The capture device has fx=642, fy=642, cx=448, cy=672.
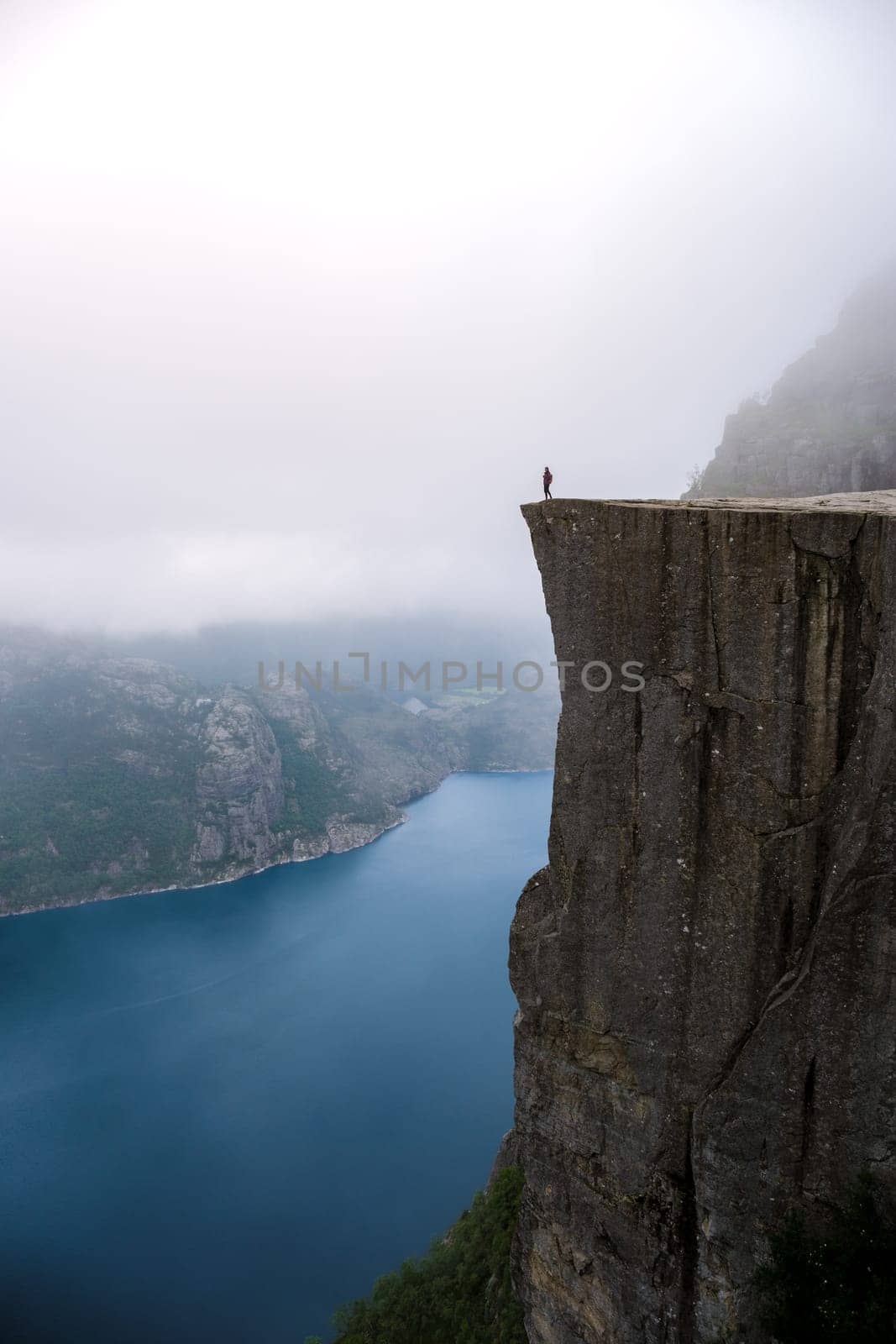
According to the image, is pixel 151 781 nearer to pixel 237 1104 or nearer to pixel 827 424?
pixel 237 1104

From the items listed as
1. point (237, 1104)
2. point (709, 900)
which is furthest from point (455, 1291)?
point (237, 1104)

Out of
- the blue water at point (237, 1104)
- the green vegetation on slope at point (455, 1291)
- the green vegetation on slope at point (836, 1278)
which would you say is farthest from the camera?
the blue water at point (237, 1104)

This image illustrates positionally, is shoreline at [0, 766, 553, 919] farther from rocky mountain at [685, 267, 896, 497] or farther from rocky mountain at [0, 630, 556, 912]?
rocky mountain at [685, 267, 896, 497]

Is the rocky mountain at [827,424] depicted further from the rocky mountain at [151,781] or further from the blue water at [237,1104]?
the rocky mountain at [151,781]

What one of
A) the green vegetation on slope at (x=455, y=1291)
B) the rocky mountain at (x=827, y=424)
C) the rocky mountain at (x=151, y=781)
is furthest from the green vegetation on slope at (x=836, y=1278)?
the rocky mountain at (x=151, y=781)

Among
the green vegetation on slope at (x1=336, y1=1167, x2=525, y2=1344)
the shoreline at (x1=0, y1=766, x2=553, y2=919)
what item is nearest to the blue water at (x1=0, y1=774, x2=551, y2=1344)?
the shoreline at (x1=0, y1=766, x2=553, y2=919)

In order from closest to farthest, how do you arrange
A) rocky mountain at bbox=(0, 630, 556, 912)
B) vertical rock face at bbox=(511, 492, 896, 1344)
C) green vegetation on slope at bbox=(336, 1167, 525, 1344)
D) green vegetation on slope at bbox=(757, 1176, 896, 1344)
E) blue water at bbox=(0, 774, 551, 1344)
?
green vegetation on slope at bbox=(757, 1176, 896, 1344) < vertical rock face at bbox=(511, 492, 896, 1344) < green vegetation on slope at bbox=(336, 1167, 525, 1344) < blue water at bbox=(0, 774, 551, 1344) < rocky mountain at bbox=(0, 630, 556, 912)
